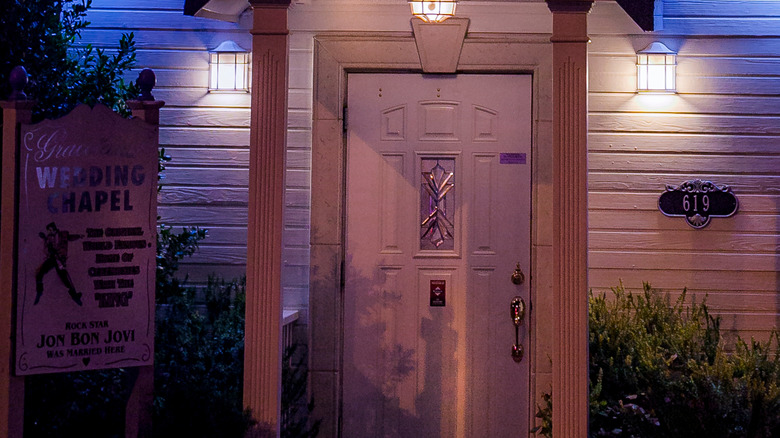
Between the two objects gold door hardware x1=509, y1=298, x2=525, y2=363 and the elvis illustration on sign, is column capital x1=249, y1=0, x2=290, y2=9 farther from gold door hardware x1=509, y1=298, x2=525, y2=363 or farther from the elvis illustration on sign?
gold door hardware x1=509, y1=298, x2=525, y2=363

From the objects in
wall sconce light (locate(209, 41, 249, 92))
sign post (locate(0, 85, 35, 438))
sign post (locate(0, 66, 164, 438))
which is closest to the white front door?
wall sconce light (locate(209, 41, 249, 92))

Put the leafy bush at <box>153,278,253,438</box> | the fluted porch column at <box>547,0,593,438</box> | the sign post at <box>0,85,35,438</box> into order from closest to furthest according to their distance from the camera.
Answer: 1. the sign post at <box>0,85,35,438</box>
2. the leafy bush at <box>153,278,253,438</box>
3. the fluted porch column at <box>547,0,593,438</box>

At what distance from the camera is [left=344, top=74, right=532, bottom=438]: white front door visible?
538 centimetres

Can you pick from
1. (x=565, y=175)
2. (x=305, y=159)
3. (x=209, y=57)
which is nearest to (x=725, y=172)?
(x=565, y=175)

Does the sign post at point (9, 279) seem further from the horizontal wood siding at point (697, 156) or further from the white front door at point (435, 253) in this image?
the horizontal wood siding at point (697, 156)

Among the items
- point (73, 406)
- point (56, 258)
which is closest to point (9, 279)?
point (56, 258)

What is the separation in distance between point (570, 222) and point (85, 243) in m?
2.55

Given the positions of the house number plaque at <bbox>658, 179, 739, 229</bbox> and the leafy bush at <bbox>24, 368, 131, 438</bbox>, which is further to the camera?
the house number plaque at <bbox>658, 179, 739, 229</bbox>

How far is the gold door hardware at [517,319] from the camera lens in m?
5.32

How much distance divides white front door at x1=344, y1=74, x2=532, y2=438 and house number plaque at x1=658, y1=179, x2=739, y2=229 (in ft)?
3.79

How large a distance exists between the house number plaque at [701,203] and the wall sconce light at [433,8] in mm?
2285

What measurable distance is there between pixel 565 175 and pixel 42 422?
10.8 feet

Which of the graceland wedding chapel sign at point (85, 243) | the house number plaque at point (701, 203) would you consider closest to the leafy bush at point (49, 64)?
the graceland wedding chapel sign at point (85, 243)

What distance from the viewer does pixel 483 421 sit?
5367 millimetres
